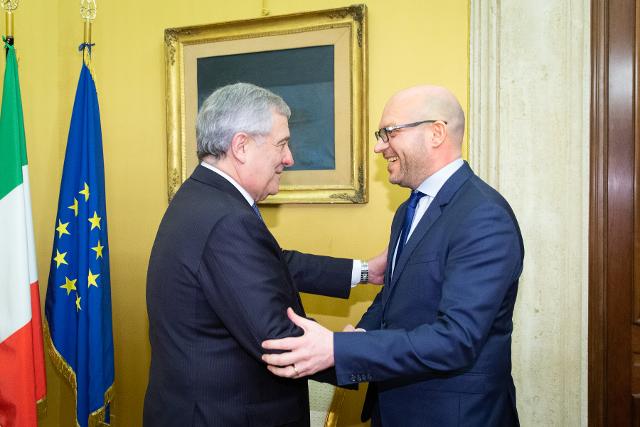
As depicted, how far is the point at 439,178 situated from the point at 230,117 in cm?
74

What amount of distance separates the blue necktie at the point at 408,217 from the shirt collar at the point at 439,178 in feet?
0.15

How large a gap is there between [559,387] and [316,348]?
4.59ft

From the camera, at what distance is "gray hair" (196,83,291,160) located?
1633mm

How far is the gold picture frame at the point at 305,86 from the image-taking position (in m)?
2.54

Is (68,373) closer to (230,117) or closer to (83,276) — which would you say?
(83,276)

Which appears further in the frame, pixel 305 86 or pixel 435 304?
pixel 305 86

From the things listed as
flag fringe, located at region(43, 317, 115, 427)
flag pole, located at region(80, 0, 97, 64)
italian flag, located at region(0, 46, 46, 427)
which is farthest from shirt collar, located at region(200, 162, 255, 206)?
flag fringe, located at region(43, 317, 115, 427)

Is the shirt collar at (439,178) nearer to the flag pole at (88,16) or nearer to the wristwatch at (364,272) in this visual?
the wristwatch at (364,272)

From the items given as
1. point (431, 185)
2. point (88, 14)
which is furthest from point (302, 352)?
point (88, 14)

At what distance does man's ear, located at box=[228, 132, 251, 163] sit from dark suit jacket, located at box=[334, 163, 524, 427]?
611 mm

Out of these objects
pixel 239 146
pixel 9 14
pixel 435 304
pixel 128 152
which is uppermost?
pixel 9 14

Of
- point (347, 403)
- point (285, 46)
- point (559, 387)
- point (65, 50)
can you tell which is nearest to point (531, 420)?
point (559, 387)

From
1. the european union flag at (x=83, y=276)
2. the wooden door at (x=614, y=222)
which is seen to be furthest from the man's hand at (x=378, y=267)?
the european union flag at (x=83, y=276)

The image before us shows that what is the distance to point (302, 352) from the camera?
58.0 inches
